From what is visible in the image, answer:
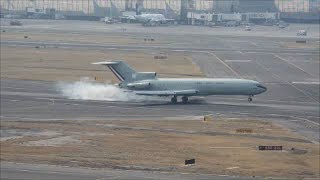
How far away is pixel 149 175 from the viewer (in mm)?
74188

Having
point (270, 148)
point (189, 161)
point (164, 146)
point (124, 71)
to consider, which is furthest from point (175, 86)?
point (189, 161)

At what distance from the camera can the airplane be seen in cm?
13012

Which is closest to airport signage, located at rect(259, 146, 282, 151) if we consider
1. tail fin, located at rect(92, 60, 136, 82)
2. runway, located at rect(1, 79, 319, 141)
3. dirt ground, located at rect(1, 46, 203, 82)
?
runway, located at rect(1, 79, 319, 141)

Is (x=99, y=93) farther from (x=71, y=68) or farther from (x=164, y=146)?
(x=164, y=146)

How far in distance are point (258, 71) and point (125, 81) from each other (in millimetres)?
59044

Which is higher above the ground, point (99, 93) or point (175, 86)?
point (175, 86)

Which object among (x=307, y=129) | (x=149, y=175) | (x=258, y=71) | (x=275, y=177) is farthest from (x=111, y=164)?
(x=258, y=71)

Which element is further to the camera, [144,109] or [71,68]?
[71,68]

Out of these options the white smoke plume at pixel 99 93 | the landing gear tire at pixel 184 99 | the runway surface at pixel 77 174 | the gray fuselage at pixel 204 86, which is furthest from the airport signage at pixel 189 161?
the white smoke plume at pixel 99 93

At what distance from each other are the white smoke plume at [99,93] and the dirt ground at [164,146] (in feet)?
74.2

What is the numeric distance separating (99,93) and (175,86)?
13603 mm

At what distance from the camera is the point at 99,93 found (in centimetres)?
13662

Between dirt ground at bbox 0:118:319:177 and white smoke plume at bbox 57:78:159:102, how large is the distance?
22615mm

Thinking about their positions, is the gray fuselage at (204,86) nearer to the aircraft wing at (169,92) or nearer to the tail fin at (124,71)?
the aircraft wing at (169,92)
